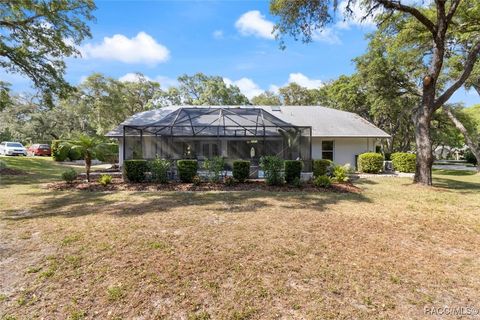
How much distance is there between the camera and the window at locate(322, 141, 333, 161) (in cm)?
1916

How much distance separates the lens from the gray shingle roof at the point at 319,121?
18641 mm

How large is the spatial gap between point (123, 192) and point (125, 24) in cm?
710

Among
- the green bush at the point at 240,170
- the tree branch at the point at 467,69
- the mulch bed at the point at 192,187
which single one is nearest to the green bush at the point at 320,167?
the mulch bed at the point at 192,187

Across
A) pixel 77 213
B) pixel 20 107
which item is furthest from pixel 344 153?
pixel 20 107

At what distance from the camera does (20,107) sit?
3769 centimetres

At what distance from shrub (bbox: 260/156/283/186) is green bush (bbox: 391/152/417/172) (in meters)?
11.1

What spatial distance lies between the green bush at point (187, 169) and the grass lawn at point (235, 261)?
3.84 m

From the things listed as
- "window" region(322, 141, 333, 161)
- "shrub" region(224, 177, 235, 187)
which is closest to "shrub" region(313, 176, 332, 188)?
"shrub" region(224, 177, 235, 187)

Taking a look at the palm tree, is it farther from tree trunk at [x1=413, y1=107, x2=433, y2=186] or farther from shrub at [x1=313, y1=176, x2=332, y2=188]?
tree trunk at [x1=413, y1=107, x2=433, y2=186]

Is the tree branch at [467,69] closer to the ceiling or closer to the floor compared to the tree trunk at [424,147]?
closer to the ceiling

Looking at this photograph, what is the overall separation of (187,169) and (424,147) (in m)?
9.97

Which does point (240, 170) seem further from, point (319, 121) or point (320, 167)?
point (319, 121)

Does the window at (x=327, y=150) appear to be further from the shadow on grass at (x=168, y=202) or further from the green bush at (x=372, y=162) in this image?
the shadow on grass at (x=168, y=202)

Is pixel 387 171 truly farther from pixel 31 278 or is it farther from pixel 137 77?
pixel 137 77
